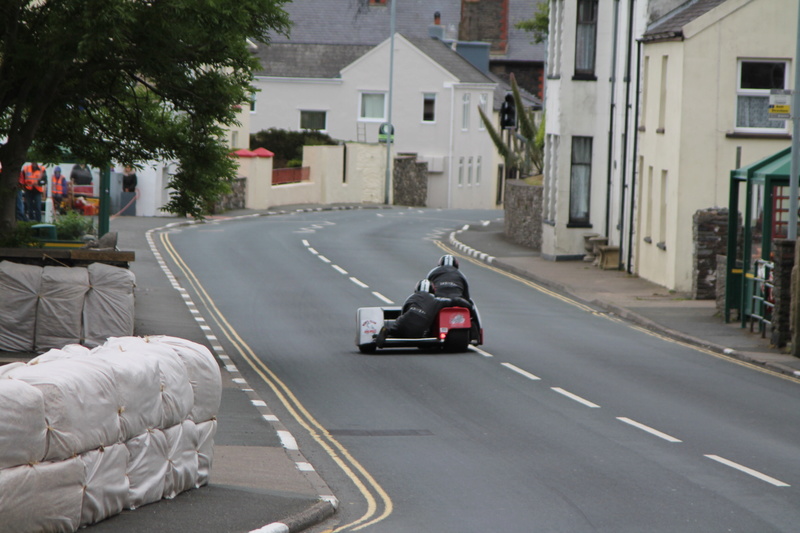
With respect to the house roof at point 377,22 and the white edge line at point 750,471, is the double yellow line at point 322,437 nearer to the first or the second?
the white edge line at point 750,471

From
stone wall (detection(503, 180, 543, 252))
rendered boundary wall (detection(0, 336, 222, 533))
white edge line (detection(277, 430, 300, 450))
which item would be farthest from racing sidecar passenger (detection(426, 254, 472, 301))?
stone wall (detection(503, 180, 543, 252))

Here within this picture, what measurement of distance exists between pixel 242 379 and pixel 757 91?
16.4 metres

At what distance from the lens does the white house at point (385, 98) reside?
7169cm

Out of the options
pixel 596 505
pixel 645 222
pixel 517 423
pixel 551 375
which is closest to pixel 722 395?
pixel 551 375

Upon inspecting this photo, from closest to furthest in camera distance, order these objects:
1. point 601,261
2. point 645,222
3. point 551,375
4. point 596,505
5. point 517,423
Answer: point 596,505 → point 517,423 → point 551,375 → point 645,222 → point 601,261

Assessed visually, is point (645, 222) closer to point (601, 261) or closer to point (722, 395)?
point (601, 261)

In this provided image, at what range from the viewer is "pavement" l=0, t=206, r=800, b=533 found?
903 cm

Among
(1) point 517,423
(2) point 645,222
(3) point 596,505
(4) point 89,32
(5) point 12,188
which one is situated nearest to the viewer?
(3) point 596,505

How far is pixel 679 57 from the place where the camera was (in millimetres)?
28609

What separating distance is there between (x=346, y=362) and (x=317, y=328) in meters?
3.86

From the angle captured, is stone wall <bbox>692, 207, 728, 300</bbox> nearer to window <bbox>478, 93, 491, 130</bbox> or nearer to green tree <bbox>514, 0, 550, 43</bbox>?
green tree <bbox>514, 0, 550, 43</bbox>

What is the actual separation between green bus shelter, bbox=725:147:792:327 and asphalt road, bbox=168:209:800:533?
83.6 inches

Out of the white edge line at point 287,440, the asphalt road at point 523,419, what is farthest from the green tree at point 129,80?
the white edge line at point 287,440

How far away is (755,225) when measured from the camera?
77.9 feet
